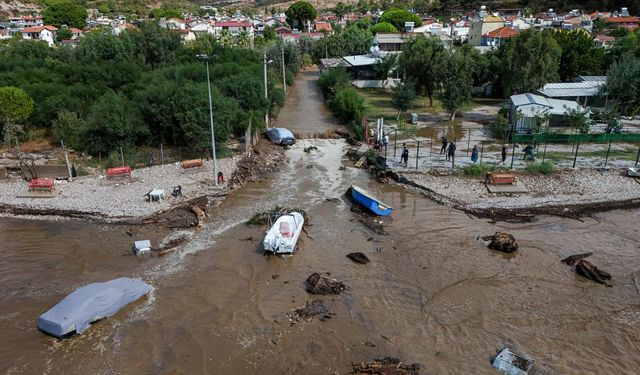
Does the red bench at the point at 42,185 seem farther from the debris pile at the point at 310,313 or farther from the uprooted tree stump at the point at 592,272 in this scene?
the uprooted tree stump at the point at 592,272

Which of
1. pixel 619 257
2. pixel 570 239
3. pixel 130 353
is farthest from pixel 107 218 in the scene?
pixel 619 257

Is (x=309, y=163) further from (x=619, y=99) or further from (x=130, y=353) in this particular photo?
(x=619, y=99)

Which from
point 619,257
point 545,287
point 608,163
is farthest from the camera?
point 608,163

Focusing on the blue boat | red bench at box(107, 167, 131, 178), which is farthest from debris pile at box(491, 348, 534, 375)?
red bench at box(107, 167, 131, 178)

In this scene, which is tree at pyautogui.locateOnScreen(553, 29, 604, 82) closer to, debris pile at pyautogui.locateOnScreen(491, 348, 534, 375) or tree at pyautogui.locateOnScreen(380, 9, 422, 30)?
debris pile at pyautogui.locateOnScreen(491, 348, 534, 375)

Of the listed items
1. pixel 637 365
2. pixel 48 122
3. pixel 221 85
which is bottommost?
pixel 637 365

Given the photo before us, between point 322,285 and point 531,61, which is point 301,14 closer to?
point 531,61

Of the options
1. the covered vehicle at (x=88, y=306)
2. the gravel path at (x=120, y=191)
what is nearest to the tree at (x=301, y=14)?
the gravel path at (x=120, y=191)
